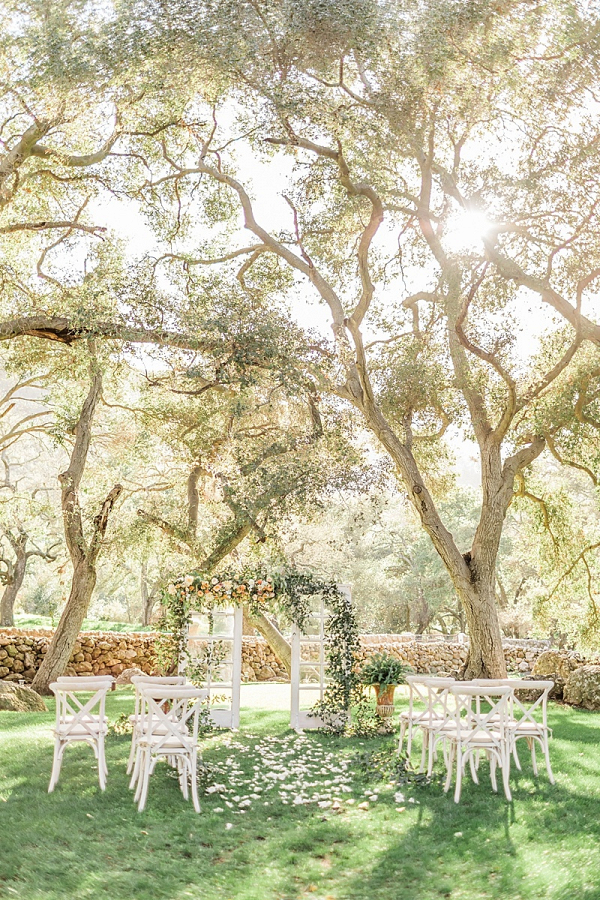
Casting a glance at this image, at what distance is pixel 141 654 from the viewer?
17.5 m

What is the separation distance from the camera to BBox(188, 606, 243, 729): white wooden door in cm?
1006

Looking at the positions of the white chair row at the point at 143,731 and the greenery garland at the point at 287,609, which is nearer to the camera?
the white chair row at the point at 143,731

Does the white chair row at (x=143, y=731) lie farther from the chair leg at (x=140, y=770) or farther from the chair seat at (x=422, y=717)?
the chair seat at (x=422, y=717)

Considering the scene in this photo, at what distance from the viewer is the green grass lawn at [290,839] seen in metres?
4.39

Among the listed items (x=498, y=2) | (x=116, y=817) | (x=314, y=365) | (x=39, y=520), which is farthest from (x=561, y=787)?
(x=39, y=520)

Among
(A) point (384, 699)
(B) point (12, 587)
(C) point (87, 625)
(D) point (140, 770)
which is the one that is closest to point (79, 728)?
(D) point (140, 770)

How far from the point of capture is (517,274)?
394 inches

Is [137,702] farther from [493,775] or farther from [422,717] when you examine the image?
[493,775]

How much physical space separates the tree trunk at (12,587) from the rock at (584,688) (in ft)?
48.4

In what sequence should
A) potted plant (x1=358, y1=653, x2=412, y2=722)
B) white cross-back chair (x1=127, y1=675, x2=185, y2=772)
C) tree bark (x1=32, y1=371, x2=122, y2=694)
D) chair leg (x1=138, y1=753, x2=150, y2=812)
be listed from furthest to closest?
tree bark (x1=32, y1=371, x2=122, y2=694), potted plant (x1=358, y1=653, x2=412, y2=722), white cross-back chair (x1=127, y1=675, x2=185, y2=772), chair leg (x1=138, y1=753, x2=150, y2=812)

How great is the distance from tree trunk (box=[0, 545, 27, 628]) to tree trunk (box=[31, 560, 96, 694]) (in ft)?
28.8

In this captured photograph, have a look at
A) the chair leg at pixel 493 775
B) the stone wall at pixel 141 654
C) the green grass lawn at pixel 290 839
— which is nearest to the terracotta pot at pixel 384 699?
the stone wall at pixel 141 654

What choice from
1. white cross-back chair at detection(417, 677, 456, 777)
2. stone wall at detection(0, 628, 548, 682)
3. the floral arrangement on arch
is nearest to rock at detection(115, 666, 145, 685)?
stone wall at detection(0, 628, 548, 682)

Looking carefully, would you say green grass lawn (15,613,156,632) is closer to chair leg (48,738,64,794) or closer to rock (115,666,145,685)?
rock (115,666,145,685)
